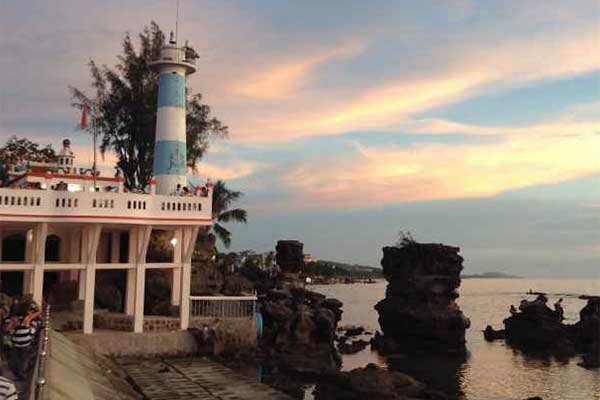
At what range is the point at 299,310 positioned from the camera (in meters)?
39.5

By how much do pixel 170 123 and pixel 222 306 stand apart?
10047 millimetres

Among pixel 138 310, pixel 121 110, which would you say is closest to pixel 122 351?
pixel 138 310

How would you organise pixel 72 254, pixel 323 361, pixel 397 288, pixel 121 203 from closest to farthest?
pixel 121 203
pixel 72 254
pixel 323 361
pixel 397 288

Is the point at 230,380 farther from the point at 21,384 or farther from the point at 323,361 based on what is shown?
the point at 323,361

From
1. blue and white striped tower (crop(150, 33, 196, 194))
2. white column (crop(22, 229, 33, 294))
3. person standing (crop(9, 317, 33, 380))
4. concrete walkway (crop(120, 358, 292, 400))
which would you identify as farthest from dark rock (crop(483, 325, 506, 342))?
person standing (crop(9, 317, 33, 380))

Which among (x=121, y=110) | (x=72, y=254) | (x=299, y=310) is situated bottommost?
(x=299, y=310)

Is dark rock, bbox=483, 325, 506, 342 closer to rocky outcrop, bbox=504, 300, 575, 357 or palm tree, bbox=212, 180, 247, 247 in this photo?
rocky outcrop, bbox=504, 300, 575, 357

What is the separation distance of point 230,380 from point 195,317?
749 centimetres

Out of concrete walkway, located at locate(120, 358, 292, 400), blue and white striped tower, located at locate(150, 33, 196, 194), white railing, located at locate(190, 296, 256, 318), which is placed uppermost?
blue and white striped tower, located at locate(150, 33, 196, 194)

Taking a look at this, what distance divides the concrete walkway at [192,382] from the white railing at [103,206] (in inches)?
251

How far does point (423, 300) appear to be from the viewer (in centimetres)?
5597

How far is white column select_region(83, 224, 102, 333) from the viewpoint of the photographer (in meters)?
25.6

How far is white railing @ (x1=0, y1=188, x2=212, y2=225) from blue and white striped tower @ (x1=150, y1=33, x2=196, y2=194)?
3693 mm

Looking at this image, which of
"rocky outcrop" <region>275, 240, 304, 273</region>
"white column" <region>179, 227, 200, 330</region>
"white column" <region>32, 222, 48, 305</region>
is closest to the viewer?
"white column" <region>32, 222, 48, 305</region>
